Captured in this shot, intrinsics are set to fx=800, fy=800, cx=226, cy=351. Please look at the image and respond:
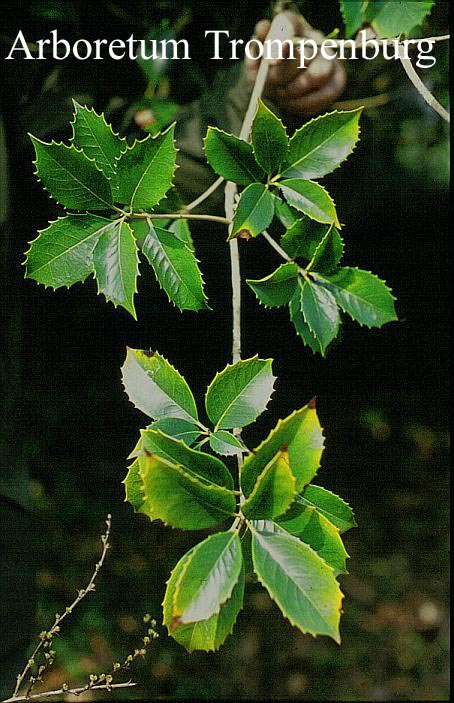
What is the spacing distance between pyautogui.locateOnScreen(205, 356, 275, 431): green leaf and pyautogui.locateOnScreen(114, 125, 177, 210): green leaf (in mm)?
124

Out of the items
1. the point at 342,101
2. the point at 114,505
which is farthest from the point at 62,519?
the point at 342,101

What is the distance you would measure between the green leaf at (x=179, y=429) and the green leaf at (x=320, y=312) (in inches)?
4.2

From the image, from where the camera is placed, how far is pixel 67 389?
85.7 inches

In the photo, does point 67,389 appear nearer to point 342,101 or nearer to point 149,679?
point 149,679

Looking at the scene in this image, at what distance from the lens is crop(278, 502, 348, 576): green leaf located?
43cm

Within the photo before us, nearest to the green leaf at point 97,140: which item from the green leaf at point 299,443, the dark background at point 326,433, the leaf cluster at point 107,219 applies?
the leaf cluster at point 107,219

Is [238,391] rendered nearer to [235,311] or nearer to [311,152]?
[235,311]

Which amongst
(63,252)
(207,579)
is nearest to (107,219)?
(63,252)

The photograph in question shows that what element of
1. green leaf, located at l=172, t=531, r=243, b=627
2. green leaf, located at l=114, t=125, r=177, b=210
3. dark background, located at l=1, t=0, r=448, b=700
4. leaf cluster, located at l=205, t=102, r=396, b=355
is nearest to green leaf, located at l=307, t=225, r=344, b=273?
leaf cluster, located at l=205, t=102, r=396, b=355

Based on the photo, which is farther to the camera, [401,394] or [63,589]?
[401,394]

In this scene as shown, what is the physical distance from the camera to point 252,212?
517 millimetres

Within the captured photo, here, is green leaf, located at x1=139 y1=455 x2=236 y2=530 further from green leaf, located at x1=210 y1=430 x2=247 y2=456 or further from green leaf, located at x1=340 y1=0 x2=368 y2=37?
green leaf, located at x1=340 y1=0 x2=368 y2=37

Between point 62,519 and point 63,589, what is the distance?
211 mm

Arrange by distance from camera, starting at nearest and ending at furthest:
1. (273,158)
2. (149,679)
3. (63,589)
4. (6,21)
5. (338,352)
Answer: (273,158) → (6,21) → (149,679) → (63,589) → (338,352)
